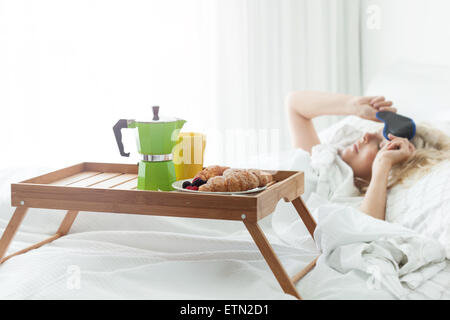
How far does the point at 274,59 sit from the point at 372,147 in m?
1.28

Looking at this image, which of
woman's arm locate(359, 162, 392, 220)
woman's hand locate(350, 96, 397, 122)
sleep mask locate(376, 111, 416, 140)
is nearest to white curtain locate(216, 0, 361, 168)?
woman's hand locate(350, 96, 397, 122)

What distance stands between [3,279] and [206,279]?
0.45m

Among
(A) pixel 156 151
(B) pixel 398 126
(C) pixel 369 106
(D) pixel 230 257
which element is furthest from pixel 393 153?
(A) pixel 156 151

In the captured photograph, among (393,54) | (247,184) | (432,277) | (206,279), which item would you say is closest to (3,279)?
(206,279)

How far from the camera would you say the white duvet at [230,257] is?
1.21 meters

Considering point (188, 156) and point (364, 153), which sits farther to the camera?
point (364, 153)

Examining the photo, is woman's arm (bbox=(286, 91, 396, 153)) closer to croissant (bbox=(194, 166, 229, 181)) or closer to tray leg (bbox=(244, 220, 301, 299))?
croissant (bbox=(194, 166, 229, 181))

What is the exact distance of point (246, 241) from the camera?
1494 millimetres

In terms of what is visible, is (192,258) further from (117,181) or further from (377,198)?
(377,198)

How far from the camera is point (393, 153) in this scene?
5.83 feet

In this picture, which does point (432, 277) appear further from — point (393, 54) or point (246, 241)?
point (393, 54)

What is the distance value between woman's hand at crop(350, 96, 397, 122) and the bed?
1.21 feet

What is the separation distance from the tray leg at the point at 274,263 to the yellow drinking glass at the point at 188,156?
311mm
